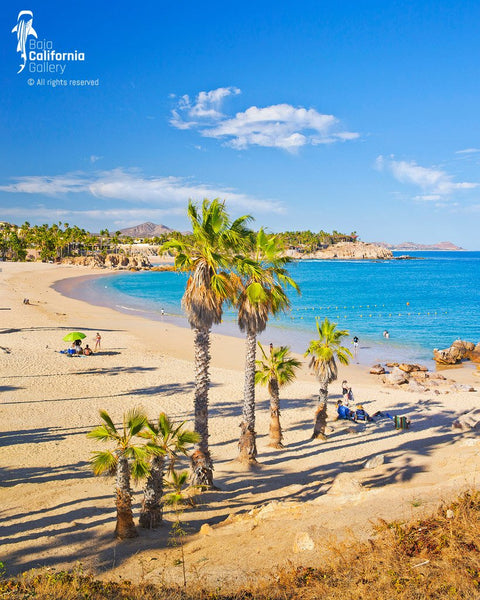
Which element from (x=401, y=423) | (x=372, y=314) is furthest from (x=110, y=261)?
(x=401, y=423)

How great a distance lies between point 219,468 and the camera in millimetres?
14672

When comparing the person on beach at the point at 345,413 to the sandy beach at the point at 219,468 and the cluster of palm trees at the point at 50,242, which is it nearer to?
the sandy beach at the point at 219,468

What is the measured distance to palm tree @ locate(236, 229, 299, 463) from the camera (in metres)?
14.0

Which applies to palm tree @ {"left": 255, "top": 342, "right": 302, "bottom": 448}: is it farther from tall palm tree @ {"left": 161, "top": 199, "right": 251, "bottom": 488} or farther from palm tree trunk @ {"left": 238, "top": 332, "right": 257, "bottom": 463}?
tall palm tree @ {"left": 161, "top": 199, "right": 251, "bottom": 488}

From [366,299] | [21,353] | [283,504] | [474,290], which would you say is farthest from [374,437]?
[474,290]

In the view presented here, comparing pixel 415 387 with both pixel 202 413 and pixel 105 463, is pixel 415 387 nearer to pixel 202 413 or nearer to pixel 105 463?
pixel 202 413

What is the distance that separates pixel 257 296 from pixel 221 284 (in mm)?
1826

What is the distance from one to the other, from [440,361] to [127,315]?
113 ft

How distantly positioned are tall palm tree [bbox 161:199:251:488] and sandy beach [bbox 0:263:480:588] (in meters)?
2.00

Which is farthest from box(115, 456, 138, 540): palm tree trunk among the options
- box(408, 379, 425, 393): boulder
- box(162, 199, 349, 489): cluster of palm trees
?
box(408, 379, 425, 393): boulder

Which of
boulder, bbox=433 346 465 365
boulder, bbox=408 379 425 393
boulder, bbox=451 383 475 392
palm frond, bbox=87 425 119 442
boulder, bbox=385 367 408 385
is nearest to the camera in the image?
palm frond, bbox=87 425 119 442

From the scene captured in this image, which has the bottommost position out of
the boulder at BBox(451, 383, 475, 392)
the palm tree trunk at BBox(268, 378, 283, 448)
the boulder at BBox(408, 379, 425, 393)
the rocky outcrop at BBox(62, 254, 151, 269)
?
the boulder at BBox(451, 383, 475, 392)

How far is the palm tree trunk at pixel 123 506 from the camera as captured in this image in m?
9.66

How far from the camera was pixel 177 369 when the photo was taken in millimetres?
27219
